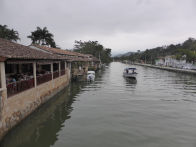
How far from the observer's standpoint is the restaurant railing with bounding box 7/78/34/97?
8395 mm

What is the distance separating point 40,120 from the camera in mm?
10117

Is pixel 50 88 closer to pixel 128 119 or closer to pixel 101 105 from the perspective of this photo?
pixel 101 105

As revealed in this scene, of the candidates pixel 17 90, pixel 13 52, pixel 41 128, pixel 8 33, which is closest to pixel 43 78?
pixel 17 90

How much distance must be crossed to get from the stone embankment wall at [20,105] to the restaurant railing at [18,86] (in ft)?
0.72

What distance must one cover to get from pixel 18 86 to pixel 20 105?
1.11 m

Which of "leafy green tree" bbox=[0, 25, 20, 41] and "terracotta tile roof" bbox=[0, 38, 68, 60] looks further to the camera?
"leafy green tree" bbox=[0, 25, 20, 41]

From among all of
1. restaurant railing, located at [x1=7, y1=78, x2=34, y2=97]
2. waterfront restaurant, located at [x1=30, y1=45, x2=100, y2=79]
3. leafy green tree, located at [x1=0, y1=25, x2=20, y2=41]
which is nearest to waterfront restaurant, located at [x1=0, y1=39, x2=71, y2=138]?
restaurant railing, located at [x1=7, y1=78, x2=34, y2=97]

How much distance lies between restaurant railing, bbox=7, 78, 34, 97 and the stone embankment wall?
0.72 ft

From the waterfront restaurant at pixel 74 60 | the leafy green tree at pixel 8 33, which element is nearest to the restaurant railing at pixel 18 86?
the waterfront restaurant at pixel 74 60

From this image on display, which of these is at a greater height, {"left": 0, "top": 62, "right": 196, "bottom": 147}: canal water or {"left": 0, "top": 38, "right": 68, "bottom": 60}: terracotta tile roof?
{"left": 0, "top": 38, "right": 68, "bottom": 60}: terracotta tile roof

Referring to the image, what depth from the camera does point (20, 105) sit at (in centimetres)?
916

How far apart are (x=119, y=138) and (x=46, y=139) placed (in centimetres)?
366

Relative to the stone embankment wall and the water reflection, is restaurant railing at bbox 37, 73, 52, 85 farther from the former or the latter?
the water reflection

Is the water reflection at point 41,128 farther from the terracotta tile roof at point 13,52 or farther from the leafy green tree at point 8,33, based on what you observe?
the leafy green tree at point 8,33
